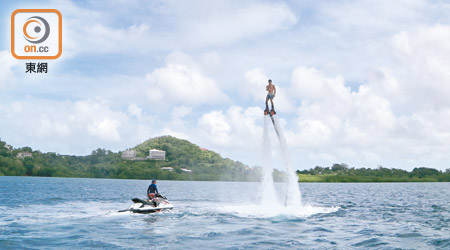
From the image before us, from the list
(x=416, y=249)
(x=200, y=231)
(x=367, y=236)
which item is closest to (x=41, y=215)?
(x=200, y=231)

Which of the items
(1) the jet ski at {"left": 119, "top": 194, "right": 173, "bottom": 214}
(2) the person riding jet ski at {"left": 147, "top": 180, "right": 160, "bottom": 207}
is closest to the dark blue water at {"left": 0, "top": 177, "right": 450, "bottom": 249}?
(1) the jet ski at {"left": 119, "top": 194, "right": 173, "bottom": 214}

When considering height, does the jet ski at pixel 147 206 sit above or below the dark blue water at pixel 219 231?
above

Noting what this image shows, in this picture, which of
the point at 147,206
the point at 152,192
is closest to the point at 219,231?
the point at 147,206

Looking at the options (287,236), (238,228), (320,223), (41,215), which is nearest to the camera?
(287,236)

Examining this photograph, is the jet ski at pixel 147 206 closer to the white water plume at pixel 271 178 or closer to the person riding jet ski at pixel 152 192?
the person riding jet ski at pixel 152 192

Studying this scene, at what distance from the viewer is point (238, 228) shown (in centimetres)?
3397

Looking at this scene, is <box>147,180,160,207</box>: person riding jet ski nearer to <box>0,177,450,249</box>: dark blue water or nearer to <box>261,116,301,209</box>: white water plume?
<box>0,177,450,249</box>: dark blue water

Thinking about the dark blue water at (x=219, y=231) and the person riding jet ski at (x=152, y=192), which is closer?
the dark blue water at (x=219, y=231)

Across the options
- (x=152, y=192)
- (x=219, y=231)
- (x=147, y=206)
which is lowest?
(x=219, y=231)

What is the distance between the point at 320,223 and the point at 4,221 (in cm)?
2955

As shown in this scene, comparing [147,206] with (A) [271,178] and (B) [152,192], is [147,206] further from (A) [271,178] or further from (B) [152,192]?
(A) [271,178]

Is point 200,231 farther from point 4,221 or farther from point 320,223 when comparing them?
point 4,221

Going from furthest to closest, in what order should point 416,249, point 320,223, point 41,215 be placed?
1. point 41,215
2. point 320,223
3. point 416,249

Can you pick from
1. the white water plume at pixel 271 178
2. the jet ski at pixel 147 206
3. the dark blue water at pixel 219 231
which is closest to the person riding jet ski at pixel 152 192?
the jet ski at pixel 147 206
